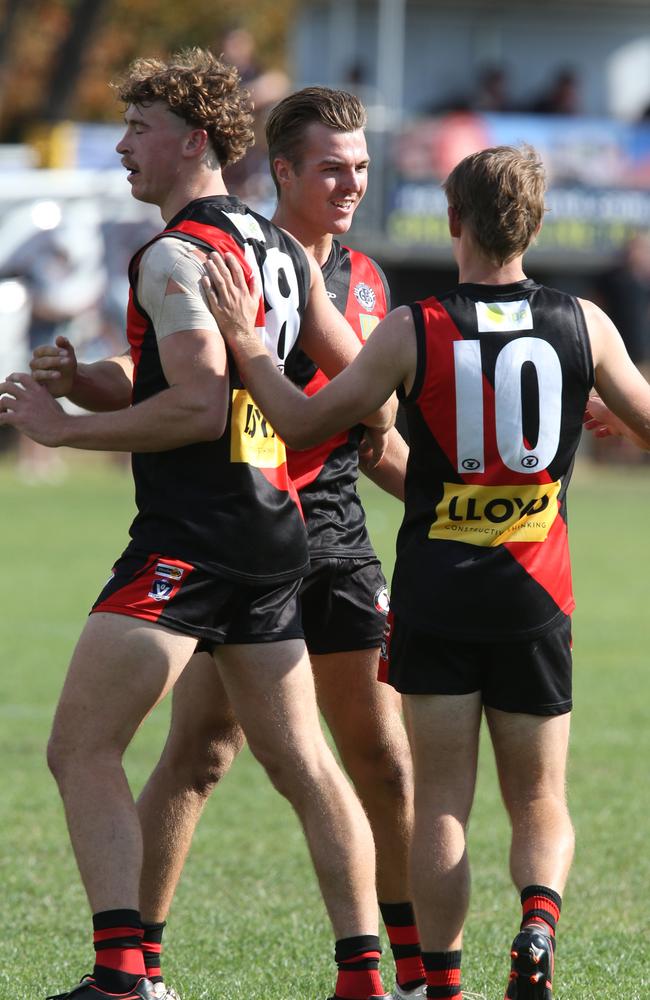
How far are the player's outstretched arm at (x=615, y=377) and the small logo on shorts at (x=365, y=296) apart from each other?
0.95 metres

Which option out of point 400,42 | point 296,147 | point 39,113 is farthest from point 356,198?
point 39,113

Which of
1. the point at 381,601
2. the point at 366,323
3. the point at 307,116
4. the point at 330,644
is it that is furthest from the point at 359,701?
the point at 307,116

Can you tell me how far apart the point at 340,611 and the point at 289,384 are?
911mm

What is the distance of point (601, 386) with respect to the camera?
13.4ft

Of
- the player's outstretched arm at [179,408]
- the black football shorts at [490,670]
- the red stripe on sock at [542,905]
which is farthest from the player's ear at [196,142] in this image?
→ the red stripe on sock at [542,905]

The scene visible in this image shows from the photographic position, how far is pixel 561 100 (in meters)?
26.5

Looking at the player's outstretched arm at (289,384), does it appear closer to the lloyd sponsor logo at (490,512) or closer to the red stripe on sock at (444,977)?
the lloyd sponsor logo at (490,512)

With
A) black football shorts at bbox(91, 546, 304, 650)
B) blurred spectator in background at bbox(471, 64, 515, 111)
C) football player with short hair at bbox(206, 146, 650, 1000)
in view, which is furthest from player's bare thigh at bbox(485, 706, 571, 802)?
blurred spectator in background at bbox(471, 64, 515, 111)

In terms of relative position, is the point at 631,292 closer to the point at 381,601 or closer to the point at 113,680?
the point at 381,601

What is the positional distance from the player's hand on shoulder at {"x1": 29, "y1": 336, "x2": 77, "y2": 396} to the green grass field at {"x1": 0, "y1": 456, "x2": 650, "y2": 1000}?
171 centimetres

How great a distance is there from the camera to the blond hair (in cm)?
459

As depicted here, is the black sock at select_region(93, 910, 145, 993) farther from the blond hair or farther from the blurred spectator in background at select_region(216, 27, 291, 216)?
the blurred spectator in background at select_region(216, 27, 291, 216)

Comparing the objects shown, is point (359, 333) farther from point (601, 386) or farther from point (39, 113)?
point (39, 113)

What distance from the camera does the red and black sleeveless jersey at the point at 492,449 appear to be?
396cm
